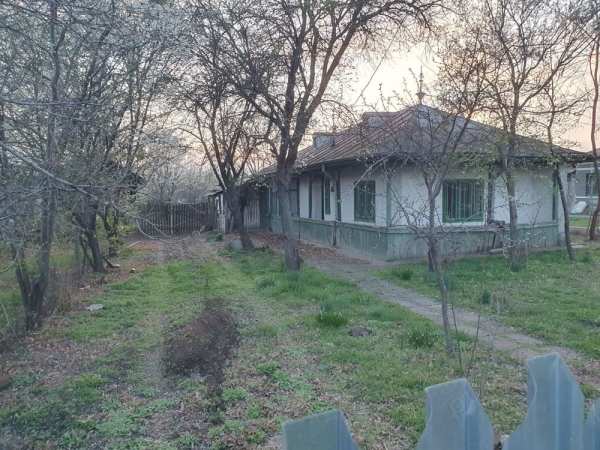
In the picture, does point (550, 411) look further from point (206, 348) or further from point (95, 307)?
point (95, 307)

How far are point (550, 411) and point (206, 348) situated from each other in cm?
437

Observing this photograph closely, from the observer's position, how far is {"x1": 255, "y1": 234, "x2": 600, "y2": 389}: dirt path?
5.49m

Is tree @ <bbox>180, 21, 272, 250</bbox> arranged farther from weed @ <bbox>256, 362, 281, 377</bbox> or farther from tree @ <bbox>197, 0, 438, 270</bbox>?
weed @ <bbox>256, 362, 281, 377</bbox>

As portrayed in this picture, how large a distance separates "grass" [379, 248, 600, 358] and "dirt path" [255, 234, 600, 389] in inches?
8.5

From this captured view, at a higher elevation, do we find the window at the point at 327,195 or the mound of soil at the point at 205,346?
the window at the point at 327,195

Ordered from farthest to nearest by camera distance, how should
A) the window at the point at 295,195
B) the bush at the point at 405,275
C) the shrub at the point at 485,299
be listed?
the window at the point at 295,195, the bush at the point at 405,275, the shrub at the point at 485,299

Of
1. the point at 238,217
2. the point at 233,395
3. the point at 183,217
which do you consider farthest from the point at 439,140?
the point at 183,217

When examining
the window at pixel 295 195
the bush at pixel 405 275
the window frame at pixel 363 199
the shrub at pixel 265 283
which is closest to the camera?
the shrub at pixel 265 283

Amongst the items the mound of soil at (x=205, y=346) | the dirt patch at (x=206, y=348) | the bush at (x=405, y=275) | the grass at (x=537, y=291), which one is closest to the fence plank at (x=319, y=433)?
the dirt patch at (x=206, y=348)

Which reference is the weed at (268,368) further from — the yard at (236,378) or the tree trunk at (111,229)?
the tree trunk at (111,229)

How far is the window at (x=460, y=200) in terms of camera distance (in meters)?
14.5

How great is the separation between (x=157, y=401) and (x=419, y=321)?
3.95 meters

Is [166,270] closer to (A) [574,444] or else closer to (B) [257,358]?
(B) [257,358]

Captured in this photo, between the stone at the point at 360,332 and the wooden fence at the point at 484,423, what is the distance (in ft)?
13.0
